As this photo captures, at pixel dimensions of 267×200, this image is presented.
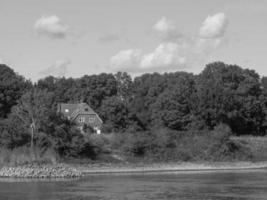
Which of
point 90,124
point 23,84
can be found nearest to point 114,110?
point 90,124

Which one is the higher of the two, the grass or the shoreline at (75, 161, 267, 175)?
the grass

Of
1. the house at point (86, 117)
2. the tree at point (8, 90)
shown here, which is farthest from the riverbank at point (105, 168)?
the house at point (86, 117)

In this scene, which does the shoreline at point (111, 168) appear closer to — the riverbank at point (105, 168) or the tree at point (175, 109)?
the riverbank at point (105, 168)

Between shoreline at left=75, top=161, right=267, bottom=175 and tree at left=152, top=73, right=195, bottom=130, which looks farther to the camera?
tree at left=152, top=73, right=195, bottom=130

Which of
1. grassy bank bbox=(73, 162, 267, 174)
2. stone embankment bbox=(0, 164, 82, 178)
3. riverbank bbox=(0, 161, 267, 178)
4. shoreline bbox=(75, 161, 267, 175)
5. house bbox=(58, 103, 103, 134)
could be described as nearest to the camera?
stone embankment bbox=(0, 164, 82, 178)

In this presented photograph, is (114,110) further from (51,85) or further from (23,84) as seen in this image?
(51,85)

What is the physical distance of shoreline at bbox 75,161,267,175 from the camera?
10069 centimetres

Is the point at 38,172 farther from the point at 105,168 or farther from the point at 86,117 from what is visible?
the point at 86,117

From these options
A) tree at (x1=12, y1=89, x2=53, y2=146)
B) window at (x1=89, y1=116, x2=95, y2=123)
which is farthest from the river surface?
window at (x1=89, y1=116, x2=95, y2=123)

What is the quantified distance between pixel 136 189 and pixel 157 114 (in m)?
66.3

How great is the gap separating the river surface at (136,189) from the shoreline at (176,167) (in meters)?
20.7

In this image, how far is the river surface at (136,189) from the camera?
58.3m

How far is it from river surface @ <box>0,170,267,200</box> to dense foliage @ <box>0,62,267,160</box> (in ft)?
80.0

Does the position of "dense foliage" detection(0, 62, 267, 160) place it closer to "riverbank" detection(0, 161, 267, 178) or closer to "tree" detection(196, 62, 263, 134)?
"tree" detection(196, 62, 263, 134)
